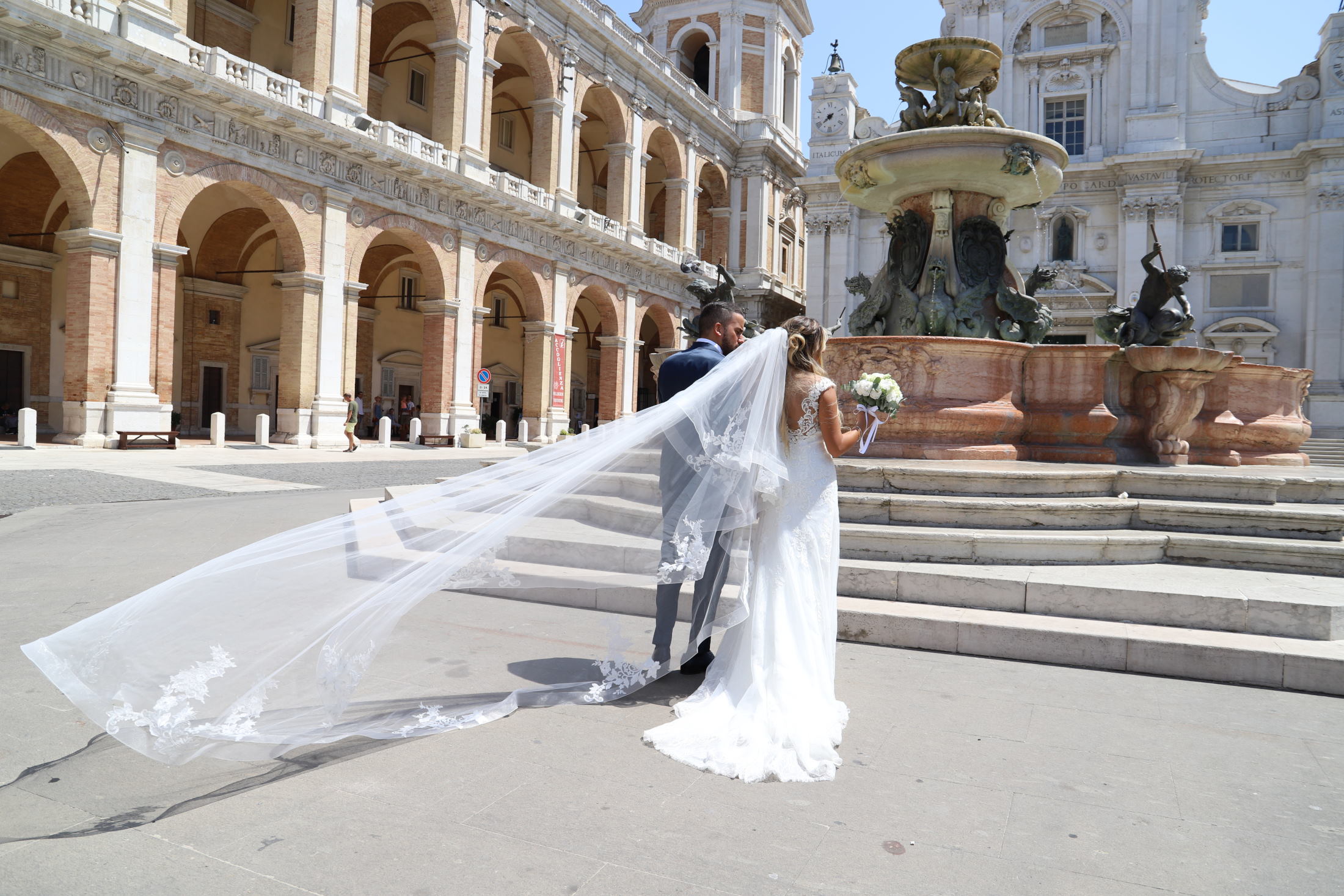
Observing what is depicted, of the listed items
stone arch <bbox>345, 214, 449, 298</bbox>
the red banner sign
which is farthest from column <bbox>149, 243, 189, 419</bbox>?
the red banner sign

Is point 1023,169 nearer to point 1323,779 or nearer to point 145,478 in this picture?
point 1323,779

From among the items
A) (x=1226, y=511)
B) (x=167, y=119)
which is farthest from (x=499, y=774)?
(x=167, y=119)

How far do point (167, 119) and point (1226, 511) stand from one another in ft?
70.0

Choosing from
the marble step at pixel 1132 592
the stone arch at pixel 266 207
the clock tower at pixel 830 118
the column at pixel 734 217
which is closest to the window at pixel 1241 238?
the clock tower at pixel 830 118

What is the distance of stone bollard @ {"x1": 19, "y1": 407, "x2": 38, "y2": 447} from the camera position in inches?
664

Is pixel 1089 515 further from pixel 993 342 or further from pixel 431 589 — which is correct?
pixel 431 589

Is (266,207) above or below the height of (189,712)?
above

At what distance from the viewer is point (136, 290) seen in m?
18.4

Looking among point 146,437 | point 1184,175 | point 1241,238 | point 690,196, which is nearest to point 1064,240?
point 1184,175

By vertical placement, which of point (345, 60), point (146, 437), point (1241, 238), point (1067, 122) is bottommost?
point (146, 437)

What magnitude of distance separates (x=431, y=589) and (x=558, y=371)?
29.4 m

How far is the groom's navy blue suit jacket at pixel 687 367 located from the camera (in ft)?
14.2

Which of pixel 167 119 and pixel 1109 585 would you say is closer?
pixel 1109 585

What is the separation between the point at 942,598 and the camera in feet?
17.5
